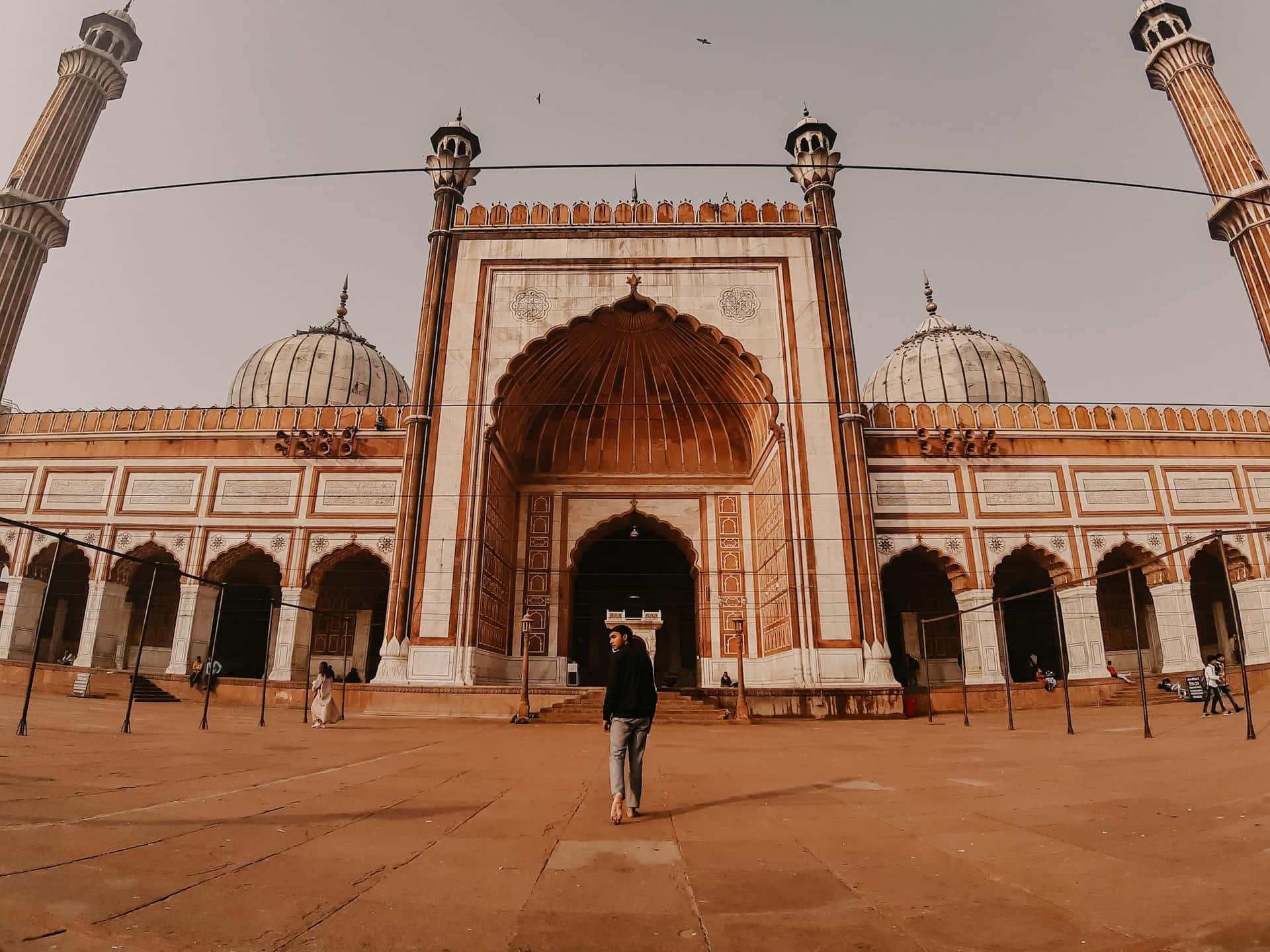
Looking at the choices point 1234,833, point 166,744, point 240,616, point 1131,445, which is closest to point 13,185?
point 240,616

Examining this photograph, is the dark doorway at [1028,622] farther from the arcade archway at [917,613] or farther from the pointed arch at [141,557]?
the pointed arch at [141,557]

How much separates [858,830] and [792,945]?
1.62m

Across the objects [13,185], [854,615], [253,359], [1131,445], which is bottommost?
[854,615]

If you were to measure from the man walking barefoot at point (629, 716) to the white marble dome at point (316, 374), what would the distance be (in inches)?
791

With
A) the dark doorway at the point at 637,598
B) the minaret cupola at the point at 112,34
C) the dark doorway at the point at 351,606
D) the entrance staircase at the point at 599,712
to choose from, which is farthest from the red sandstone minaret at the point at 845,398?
the minaret cupola at the point at 112,34

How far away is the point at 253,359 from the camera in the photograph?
79.1 ft

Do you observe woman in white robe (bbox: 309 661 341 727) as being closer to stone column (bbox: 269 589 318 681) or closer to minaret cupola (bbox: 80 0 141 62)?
stone column (bbox: 269 589 318 681)

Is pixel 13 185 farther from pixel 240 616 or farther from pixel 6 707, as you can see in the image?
pixel 6 707

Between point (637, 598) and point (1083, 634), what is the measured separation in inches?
448

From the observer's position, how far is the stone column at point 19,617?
1675cm

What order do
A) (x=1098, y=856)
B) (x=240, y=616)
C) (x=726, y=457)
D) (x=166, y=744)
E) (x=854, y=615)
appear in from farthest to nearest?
(x=240, y=616) → (x=726, y=457) → (x=854, y=615) → (x=166, y=744) → (x=1098, y=856)

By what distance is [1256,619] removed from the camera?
16.2 meters

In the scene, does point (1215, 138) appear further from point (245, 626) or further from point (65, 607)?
point (65, 607)

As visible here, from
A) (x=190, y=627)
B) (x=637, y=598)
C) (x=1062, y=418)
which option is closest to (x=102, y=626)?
(x=190, y=627)
